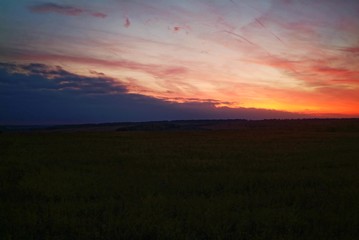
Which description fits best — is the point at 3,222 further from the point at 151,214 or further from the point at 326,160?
the point at 326,160

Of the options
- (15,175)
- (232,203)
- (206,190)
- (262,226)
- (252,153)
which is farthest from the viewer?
(252,153)

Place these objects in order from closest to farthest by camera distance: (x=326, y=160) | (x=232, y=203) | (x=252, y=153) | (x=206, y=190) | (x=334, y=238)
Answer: (x=334, y=238) < (x=232, y=203) < (x=206, y=190) < (x=326, y=160) < (x=252, y=153)

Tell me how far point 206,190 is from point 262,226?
3331 mm

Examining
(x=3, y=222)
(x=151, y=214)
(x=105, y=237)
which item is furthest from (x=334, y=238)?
(x=3, y=222)

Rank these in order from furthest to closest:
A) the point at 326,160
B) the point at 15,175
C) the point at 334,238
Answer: the point at 326,160
the point at 15,175
the point at 334,238

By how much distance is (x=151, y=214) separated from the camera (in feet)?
25.8

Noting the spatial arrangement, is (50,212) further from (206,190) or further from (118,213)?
(206,190)

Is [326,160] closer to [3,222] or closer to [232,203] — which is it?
[232,203]

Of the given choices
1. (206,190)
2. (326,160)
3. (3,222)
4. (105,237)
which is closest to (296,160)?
(326,160)

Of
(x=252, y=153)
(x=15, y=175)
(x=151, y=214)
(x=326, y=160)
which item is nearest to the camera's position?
(x=151, y=214)

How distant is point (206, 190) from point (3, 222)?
19.0 feet

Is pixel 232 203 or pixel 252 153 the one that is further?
pixel 252 153

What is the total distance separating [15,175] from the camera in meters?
13.3

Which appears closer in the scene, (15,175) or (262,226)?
(262,226)
